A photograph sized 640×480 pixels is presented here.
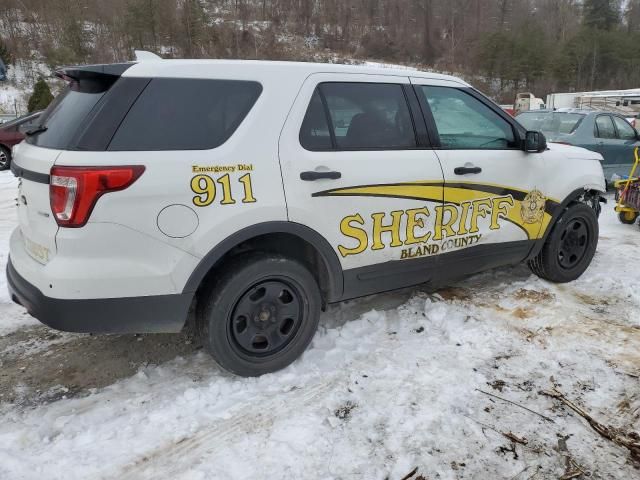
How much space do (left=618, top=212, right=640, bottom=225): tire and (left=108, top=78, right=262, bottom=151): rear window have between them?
6.36m

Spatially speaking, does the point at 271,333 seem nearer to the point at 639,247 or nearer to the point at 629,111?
the point at 639,247

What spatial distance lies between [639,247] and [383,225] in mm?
4248

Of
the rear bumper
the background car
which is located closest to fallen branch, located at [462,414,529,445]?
the rear bumper

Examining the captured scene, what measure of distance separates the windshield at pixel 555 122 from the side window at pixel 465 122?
563 cm

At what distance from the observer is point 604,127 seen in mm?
9297

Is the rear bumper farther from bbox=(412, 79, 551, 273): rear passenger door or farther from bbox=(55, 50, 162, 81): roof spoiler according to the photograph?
bbox=(412, 79, 551, 273): rear passenger door

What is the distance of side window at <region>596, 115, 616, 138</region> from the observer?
9180 mm

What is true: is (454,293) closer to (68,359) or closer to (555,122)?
(68,359)

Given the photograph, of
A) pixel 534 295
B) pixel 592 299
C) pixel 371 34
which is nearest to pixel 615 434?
pixel 534 295

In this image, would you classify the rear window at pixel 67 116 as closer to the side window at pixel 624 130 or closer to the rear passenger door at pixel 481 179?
the rear passenger door at pixel 481 179

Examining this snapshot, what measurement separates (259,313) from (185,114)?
1214 millimetres

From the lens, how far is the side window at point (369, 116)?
3.11 meters

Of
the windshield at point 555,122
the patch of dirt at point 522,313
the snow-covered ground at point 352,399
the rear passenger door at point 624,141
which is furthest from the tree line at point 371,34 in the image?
the patch of dirt at point 522,313

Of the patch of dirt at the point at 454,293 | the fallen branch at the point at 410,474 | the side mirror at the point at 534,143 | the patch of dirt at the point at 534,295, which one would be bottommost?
the fallen branch at the point at 410,474
